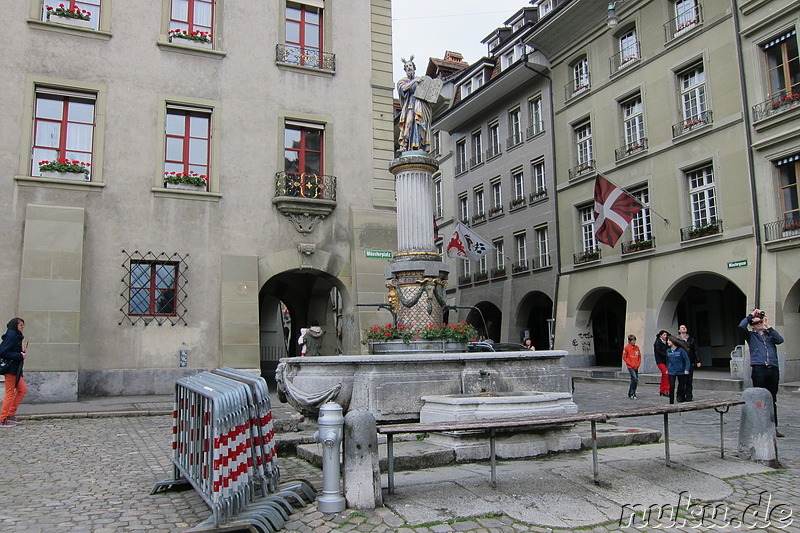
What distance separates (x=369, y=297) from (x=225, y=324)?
3.75m

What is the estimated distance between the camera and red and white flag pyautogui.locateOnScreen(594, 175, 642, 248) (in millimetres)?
20078

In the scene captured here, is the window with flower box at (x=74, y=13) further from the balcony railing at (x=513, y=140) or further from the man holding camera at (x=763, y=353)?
the balcony railing at (x=513, y=140)

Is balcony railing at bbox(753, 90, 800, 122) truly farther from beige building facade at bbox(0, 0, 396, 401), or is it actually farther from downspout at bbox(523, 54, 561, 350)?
beige building facade at bbox(0, 0, 396, 401)

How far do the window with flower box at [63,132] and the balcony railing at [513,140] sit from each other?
68.5 feet

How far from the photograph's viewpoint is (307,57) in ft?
62.4

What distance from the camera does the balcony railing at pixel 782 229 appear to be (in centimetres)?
1896

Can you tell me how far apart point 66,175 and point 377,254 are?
25.9 feet

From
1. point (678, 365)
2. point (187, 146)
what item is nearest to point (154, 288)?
point (187, 146)

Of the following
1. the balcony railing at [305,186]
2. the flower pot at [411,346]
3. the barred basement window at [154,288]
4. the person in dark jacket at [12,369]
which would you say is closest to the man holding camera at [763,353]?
the flower pot at [411,346]

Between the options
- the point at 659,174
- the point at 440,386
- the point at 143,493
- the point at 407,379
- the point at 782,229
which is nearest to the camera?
the point at 143,493

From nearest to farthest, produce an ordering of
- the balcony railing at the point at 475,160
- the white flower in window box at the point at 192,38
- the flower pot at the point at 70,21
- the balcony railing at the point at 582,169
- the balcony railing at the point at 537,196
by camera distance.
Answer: the flower pot at the point at 70,21 < the white flower in window box at the point at 192,38 < the balcony railing at the point at 582,169 < the balcony railing at the point at 537,196 < the balcony railing at the point at 475,160

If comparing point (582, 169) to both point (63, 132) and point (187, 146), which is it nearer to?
point (187, 146)

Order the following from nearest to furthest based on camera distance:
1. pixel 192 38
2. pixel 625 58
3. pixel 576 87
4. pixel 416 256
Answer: pixel 416 256, pixel 192 38, pixel 625 58, pixel 576 87

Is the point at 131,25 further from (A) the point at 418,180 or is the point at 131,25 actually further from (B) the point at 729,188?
(B) the point at 729,188
